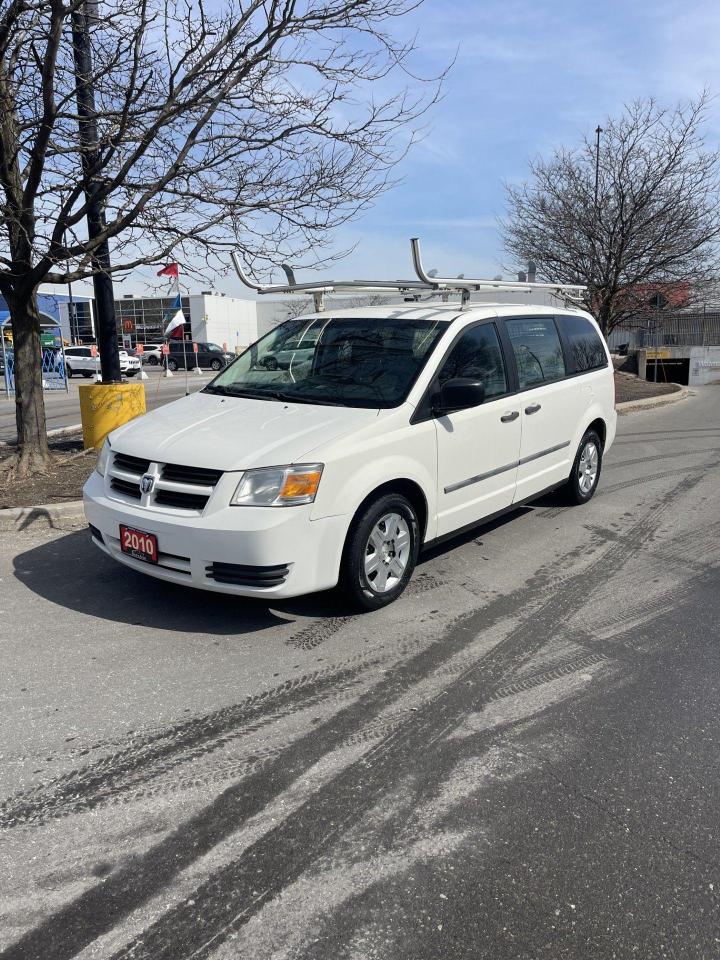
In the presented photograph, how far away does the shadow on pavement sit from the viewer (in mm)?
4535

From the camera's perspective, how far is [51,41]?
A: 656cm

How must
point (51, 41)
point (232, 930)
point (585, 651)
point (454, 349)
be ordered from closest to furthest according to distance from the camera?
point (232, 930)
point (585, 651)
point (454, 349)
point (51, 41)

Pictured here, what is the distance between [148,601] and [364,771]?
89.1 inches

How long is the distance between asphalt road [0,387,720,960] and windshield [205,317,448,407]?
135 centimetres

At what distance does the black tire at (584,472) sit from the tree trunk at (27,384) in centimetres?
553

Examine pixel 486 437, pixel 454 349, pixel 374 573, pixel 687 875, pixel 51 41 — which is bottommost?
pixel 687 875

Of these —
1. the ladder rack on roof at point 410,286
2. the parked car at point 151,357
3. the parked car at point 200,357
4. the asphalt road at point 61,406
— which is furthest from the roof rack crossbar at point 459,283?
the parked car at point 151,357

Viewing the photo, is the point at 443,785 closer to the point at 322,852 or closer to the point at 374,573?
the point at 322,852

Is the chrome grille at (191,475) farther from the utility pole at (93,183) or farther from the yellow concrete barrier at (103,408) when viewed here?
the yellow concrete barrier at (103,408)

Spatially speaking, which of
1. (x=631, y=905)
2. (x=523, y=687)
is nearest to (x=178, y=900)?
(x=631, y=905)

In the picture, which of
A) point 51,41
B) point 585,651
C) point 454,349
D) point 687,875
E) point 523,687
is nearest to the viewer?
point 687,875

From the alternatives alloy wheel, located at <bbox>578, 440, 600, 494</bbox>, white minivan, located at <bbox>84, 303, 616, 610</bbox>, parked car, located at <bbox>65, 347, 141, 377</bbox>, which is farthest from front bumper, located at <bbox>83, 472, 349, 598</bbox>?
parked car, located at <bbox>65, 347, 141, 377</bbox>

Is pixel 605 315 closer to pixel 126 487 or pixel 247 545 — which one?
pixel 126 487

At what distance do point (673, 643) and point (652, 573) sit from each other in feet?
4.16
